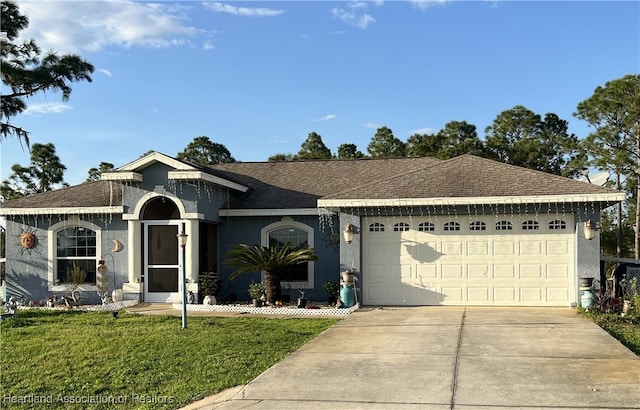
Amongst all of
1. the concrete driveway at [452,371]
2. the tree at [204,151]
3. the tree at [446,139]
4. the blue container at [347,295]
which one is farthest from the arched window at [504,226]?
the tree at [204,151]

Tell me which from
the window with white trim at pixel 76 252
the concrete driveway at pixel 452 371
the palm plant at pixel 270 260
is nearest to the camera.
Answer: the concrete driveway at pixel 452 371

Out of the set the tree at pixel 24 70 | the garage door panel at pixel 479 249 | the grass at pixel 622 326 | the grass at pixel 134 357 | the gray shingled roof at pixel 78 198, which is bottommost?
the grass at pixel 134 357

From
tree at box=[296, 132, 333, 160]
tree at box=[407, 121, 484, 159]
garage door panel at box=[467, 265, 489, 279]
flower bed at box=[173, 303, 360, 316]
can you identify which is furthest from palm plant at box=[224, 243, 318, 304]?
tree at box=[296, 132, 333, 160]

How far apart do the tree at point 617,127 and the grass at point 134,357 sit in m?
20.9

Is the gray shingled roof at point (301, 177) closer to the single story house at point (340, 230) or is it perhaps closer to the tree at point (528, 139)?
the single story house at point (340, 230)

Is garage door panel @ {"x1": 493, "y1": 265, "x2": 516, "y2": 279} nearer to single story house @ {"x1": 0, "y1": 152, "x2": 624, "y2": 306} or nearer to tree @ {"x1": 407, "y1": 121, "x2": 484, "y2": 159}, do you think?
single story house @ {"x1": 0, "y1": 152, "x2": 624, "y2": 306}

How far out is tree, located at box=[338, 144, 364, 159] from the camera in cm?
4141

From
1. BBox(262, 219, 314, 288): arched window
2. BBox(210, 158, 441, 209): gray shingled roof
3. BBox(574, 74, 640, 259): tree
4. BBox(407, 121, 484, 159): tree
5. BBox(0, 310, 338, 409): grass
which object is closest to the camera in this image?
BBox(0, 310, 338, 409): grass

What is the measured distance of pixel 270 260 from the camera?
14.6m

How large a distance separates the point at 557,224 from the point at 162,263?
1038cm

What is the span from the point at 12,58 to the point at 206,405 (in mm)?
11587

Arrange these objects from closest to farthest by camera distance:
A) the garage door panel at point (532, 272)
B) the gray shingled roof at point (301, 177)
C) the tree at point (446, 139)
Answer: the garage door panel at point (532, 272) → the gray shingled roof at point (301, 177) → the tree at point (446, 139)

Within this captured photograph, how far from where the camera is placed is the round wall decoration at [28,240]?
17.0 metres

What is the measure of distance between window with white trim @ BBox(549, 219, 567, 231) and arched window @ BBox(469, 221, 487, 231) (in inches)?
60.1
